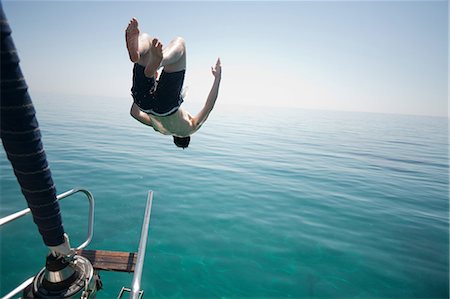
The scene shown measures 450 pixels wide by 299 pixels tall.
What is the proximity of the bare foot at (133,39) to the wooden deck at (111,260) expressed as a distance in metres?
3.43

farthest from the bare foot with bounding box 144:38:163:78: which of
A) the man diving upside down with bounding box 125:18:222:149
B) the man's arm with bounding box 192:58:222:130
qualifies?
the man's arm with bounding box 192:58:222:130

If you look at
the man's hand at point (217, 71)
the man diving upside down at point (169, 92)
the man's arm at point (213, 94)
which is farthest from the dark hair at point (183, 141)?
the man's hand at point (217, 71)

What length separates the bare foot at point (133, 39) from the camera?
2.14 meters

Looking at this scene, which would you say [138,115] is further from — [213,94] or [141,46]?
[141,46]

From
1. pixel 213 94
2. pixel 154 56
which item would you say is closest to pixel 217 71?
→ pixel 213 94

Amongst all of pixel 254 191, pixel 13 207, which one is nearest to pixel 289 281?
pixel 254 191

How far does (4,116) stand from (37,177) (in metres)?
0.27

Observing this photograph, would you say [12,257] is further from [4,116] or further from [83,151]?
[83,151]

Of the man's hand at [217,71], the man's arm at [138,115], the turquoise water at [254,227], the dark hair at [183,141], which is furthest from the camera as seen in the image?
the turquoise water at [254,227]

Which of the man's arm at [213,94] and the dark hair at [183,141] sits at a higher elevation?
the man's arm at [213,94]

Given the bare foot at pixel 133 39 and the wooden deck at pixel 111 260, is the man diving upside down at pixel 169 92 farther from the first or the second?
the wooden deck at pixel 111 260

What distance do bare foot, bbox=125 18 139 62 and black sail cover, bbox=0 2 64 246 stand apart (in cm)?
153

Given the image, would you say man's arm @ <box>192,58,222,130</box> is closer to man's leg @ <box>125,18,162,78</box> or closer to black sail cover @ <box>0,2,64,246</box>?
man's leg @ <box>125,18,162,78</box>

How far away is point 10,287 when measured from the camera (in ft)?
21.8
